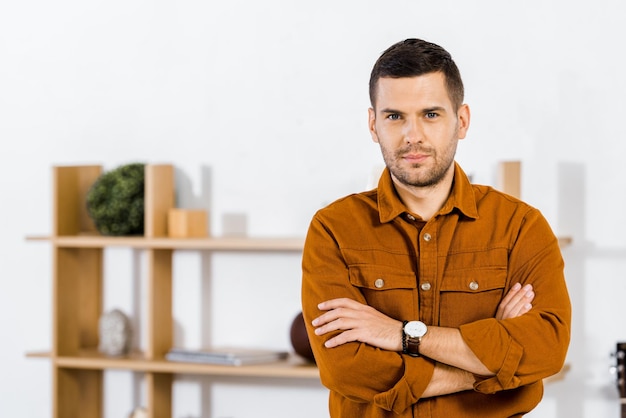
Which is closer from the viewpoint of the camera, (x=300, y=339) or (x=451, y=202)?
(x=451, y=202)

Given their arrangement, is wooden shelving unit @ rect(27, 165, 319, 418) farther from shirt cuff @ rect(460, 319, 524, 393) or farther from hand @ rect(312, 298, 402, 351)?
shirt cuff @ rect(460, 319, 524, 393)

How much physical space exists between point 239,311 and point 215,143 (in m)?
0.63

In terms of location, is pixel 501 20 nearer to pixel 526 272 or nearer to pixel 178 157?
pixel 178 157

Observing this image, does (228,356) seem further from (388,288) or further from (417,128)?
(417,128)

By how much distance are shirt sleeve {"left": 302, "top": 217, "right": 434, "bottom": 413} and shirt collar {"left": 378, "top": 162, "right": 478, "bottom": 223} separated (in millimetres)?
121

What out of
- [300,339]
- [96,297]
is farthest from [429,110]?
[96,297]

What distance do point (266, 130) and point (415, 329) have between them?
78.9 inches

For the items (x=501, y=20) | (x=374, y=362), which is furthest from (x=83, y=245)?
(x=374, y=362)

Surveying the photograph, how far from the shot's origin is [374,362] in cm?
187

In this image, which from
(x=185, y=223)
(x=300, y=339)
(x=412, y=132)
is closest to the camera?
(x=412, y=132)

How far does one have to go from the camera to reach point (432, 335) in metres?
1.84

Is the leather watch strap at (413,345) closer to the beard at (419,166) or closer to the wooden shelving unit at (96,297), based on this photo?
the beard at (419,166)

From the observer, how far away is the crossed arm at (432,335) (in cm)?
184

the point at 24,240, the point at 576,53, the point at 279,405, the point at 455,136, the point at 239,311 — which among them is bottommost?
the point at 279,405
